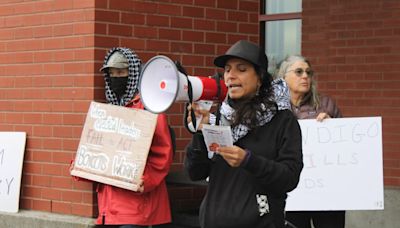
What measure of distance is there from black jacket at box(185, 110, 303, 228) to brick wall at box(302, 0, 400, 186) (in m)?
5.00

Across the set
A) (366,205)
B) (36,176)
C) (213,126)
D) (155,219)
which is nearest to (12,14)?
(36,176)

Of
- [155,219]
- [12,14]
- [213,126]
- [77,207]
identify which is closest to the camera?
[213,126]

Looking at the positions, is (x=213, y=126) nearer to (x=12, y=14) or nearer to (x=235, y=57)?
(x=235, y=57)

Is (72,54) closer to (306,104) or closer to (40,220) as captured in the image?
(40,220)

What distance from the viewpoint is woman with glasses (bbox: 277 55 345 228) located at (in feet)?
20.6

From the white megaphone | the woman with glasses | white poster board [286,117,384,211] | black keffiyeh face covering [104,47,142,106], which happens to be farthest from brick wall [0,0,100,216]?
the white megaphone

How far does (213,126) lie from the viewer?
169 inches

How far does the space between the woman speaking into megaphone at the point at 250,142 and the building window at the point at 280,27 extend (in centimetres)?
571

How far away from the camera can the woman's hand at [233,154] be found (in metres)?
4.26

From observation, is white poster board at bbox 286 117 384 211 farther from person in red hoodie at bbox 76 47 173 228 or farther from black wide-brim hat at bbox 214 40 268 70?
black wide-brim hat at bbox 214 40 268 70

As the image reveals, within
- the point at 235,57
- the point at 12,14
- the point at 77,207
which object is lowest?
the point at 77,207

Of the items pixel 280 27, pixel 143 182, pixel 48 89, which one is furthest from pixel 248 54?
pixel 280 27

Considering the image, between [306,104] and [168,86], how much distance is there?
2.07m

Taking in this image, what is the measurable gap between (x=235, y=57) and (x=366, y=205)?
7.33 feet
